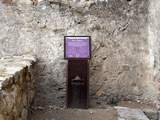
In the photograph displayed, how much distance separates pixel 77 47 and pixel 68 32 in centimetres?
39

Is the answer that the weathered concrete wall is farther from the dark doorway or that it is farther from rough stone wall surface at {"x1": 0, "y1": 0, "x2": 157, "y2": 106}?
the dark doorway

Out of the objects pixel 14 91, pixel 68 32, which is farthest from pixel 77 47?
pixel 14 91

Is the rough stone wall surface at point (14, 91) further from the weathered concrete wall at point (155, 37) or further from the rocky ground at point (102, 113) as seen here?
the weathered concrete wall at point (155, 37)

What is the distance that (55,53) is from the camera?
497 centimetres

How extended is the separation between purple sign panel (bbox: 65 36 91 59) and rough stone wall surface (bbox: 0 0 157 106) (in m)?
0.26

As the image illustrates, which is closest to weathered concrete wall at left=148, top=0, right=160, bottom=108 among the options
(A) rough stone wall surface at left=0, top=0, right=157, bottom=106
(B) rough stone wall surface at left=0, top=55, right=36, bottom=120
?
(A) rough stone wall surface at left=0, top=0, right=157, bottom=106

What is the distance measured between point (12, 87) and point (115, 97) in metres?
2.19

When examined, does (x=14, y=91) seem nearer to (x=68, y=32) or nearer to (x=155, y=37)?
(x=68, y=32)

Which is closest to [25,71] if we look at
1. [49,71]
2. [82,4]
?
[49,71]

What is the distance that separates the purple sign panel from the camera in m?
4.66

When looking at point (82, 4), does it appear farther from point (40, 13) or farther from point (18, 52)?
point (18, 52)

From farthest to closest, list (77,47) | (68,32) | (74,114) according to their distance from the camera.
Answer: (68,32) < (77,47) < (74,114)

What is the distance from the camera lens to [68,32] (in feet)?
16.3

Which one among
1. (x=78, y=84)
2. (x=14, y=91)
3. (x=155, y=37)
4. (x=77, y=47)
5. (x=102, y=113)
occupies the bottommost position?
(x=102, y=113)
